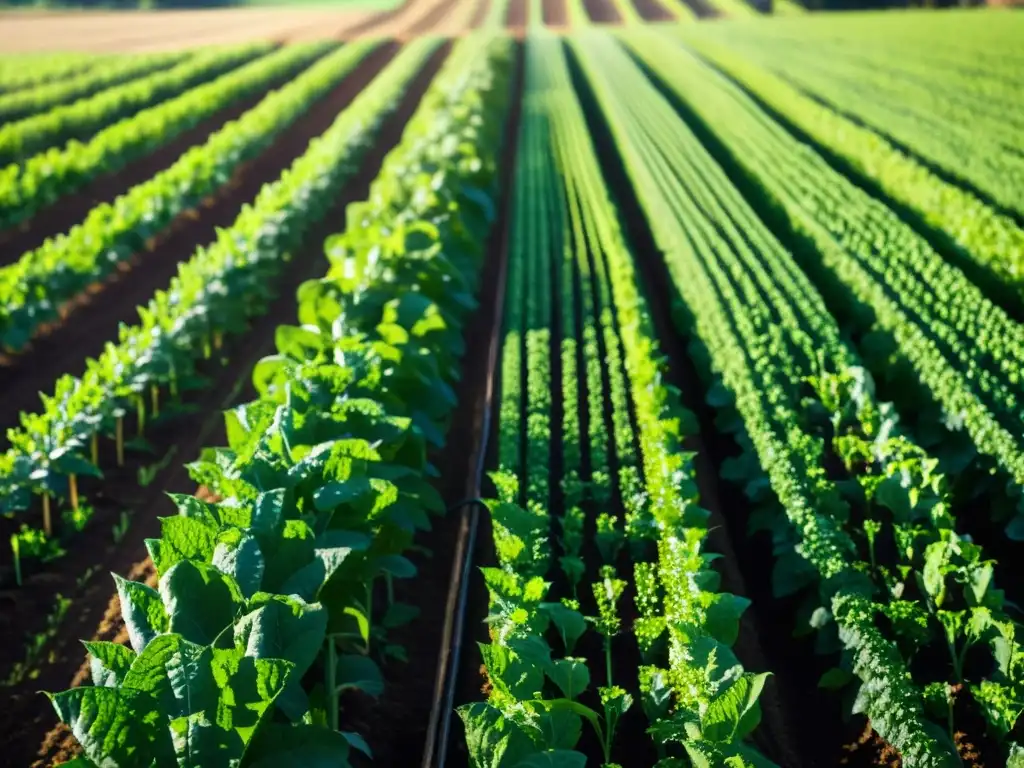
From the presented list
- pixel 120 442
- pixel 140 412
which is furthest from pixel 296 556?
pixel 140 412

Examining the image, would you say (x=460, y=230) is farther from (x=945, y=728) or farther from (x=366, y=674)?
(x=945, y=728)

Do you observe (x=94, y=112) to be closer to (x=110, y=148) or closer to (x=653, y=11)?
(x=110, y=148)

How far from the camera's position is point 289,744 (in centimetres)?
384

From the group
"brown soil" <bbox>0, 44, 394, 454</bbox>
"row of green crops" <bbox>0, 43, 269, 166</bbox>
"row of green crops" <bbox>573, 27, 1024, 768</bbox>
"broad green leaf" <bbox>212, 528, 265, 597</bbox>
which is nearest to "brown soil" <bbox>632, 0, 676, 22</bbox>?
"row of green crops" <bbox>0, 43, 269, 166</bbox>

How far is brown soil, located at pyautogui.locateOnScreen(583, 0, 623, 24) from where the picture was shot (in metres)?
44.9

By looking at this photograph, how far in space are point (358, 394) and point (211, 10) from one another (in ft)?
169

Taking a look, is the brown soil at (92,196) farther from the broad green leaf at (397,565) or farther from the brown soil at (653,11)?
the brown soil at (653,11)

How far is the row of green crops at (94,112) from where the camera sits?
18.5 m

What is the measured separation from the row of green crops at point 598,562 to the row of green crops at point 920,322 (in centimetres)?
196

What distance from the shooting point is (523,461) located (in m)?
7.43

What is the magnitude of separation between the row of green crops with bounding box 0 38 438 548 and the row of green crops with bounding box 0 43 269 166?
5867 mm

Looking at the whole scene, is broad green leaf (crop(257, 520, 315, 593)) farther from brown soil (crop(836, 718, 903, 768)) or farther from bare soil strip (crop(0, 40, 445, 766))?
brown soil (crop(836, 718, 903, 768))

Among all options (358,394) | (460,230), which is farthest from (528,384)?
(460,230)

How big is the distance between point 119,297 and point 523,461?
7056mm
